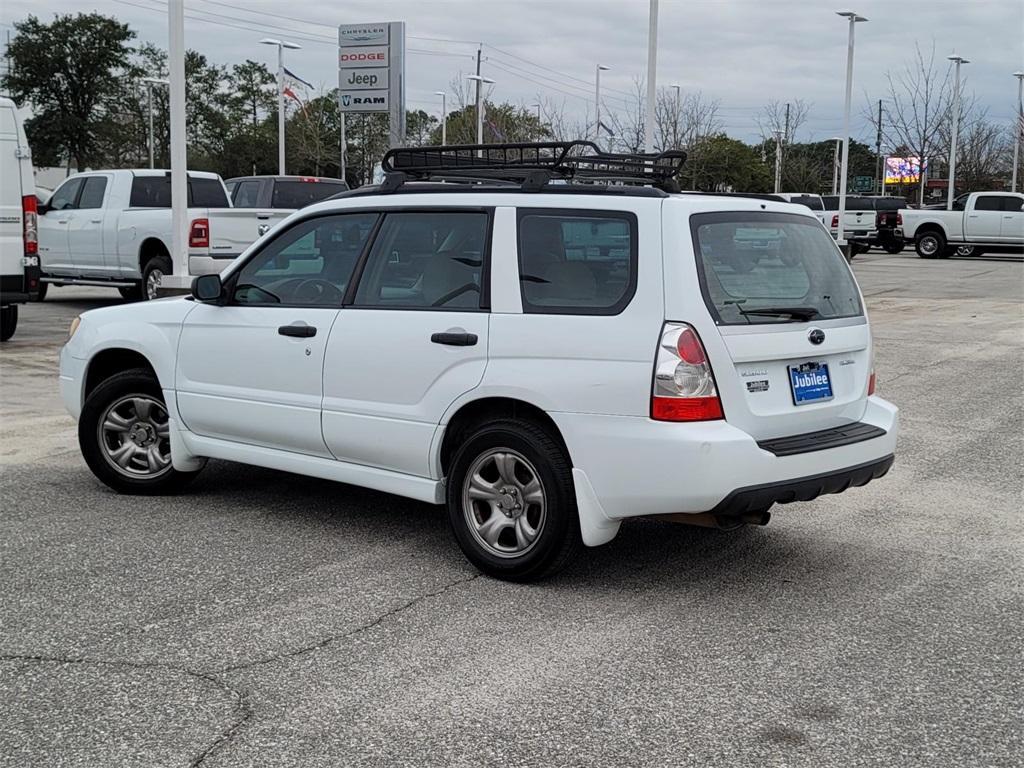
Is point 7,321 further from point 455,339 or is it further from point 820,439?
point 820,439

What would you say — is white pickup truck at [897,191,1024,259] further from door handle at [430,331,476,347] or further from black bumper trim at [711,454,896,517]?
door handle at [430,331,476,347]


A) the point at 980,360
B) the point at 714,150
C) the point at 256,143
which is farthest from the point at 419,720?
the point at 256,143

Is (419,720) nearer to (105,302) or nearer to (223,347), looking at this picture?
(223,347)

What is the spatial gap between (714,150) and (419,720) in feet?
130

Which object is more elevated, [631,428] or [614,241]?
[614,241]

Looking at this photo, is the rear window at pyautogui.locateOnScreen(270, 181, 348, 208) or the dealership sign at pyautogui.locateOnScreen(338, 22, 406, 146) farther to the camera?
the rear window at pyautogui.locateOnScreen(270, 181, 348, 208)

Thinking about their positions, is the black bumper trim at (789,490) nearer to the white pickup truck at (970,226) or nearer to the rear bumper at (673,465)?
the rear bumper at (673,465)


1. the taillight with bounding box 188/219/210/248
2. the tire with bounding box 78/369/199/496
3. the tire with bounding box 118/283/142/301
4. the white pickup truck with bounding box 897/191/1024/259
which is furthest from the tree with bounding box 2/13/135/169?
the tire with bounding box 78/369/199/496

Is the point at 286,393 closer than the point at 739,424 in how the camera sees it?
No

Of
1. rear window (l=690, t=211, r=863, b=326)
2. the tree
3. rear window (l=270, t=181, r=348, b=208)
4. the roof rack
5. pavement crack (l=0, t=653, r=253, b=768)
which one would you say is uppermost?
the tree

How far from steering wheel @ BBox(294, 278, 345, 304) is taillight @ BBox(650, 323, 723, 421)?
1.87 metres

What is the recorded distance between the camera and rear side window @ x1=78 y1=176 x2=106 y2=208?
17.9m

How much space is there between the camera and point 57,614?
4.86 meters

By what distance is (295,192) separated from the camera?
18.5 metres
